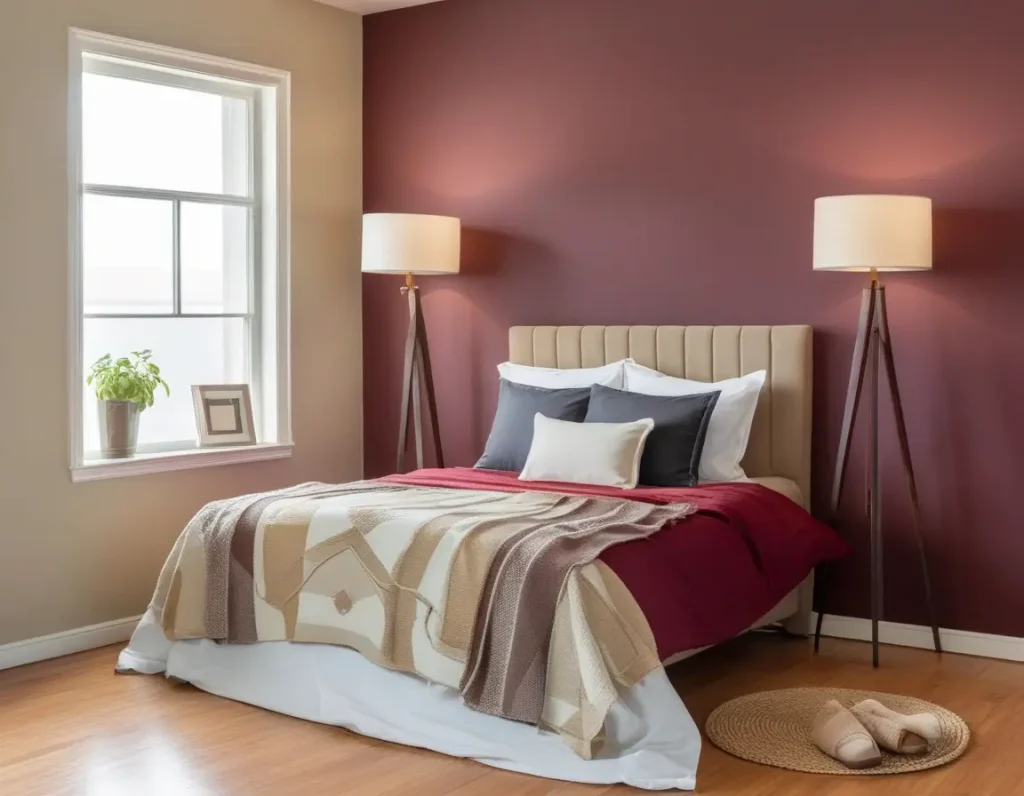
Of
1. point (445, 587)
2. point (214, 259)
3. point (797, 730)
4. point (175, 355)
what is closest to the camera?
point (445, 587)

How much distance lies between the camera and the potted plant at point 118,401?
16.7 feet

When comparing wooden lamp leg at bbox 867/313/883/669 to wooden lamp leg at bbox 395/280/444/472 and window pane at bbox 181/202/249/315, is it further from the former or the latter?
window pane at bbox 181/202/249/315

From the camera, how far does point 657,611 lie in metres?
3.60

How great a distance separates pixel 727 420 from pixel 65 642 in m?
2.74

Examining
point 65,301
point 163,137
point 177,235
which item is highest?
point 163,137

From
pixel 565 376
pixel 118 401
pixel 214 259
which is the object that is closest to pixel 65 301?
pixel 118 401

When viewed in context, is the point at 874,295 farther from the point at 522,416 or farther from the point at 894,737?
the point at 894,737

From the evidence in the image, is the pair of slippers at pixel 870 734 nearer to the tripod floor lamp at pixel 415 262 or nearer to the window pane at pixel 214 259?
the tripod floor lamp at pixel 415 262

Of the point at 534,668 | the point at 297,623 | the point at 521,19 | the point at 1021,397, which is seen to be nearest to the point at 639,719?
the point at 534,668

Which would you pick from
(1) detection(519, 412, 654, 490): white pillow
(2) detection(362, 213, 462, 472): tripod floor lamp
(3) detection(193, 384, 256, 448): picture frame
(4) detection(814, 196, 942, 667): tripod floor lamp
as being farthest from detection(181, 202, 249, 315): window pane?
(4) detection(814, 196, 942, 667): tripod floor lamp

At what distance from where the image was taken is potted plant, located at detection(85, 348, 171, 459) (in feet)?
16.7

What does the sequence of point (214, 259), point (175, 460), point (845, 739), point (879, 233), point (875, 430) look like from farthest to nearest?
point (214, 259), point (175, 460), point (875, 430), point (879, 233), point (845, 739)

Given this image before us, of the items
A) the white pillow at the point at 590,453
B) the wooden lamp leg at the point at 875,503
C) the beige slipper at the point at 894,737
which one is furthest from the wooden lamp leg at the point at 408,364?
the beige slipper at the point at 894,737

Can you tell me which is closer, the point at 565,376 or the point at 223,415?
the point at 565,376
